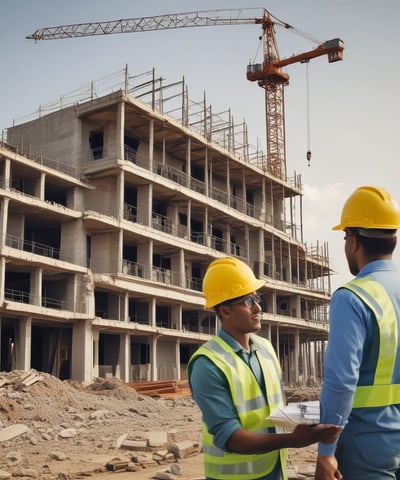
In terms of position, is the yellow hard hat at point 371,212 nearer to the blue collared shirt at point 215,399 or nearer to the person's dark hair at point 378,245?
the person's dark hair at point 378,245

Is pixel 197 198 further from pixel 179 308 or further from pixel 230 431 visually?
pixel 230 431

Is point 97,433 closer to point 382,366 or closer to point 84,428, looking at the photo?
point 84,428

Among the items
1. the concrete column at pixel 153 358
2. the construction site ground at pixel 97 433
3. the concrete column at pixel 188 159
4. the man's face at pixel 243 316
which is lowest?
the construction site ground at pixel 97 433

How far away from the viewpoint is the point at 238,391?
313 centimetres

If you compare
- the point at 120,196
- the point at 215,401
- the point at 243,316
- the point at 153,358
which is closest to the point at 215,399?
the point at 215,401

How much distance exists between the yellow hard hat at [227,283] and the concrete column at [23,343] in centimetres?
2534

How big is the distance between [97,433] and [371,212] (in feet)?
44.7

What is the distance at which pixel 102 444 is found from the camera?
1327 centimetres

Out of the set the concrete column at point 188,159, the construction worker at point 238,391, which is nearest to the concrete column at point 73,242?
the concrete column at point 188,159

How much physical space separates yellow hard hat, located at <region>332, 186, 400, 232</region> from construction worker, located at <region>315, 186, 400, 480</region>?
229mm

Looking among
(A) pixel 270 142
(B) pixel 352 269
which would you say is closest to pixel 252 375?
(B) pixel 352 269

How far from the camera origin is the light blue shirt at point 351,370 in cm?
271

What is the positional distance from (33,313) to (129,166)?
33.0ft

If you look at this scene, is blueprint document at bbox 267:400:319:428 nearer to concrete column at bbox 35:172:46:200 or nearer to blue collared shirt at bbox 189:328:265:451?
blue collared shirt at bbox 189:328:265:451
